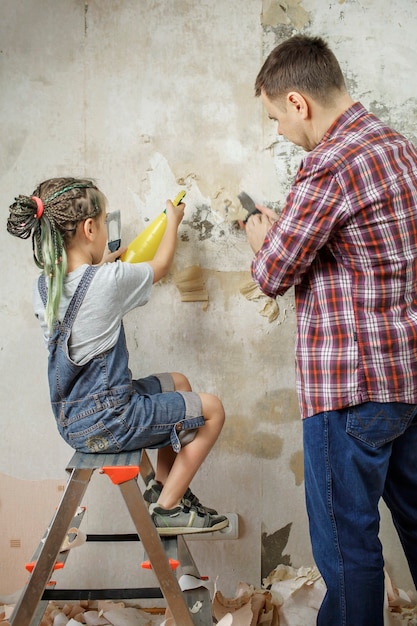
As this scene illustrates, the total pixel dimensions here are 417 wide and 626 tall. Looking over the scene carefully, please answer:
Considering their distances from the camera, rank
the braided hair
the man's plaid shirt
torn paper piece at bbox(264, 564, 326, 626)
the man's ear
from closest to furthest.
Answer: the man's plaid shirt, the man's ear, the braided hair, torn paper piece at bbox(264, 564, 326, 626)

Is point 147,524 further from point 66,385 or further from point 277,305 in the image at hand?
point 277,305

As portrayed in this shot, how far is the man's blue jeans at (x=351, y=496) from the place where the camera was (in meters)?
1.36

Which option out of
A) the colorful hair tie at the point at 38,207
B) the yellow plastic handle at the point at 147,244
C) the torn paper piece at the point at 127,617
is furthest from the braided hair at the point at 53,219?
the torn paper piece at the point at 127,617

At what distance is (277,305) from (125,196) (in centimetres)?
59

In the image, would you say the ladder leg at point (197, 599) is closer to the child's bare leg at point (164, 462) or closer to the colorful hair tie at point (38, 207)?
the child's bare leg at point (164, 462)

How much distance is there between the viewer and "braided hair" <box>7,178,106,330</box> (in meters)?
1.55

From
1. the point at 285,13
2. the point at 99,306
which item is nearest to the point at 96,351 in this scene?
the point at 99,306

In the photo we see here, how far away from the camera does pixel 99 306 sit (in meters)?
1.56

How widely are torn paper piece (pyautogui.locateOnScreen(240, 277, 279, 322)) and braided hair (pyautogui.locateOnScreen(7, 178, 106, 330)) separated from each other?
572mm

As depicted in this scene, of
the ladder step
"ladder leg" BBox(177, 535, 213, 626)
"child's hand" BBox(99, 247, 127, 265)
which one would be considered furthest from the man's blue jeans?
"child's hand" BBox(99, 247, 127, 265)

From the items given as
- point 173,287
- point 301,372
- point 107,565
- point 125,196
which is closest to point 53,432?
point 107,565

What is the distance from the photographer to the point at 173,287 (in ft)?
6.68

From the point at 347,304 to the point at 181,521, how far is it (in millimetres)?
699

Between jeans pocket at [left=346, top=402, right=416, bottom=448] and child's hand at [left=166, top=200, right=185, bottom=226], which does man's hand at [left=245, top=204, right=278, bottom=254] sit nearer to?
child's hand at [left=166, top=200, right=185, bottom=226]
